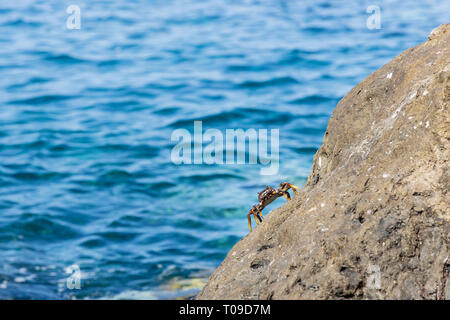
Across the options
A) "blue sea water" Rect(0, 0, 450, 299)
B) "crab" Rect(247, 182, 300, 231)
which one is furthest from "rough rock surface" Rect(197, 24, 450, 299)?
"blue sea water" Rect(0, 0, 450, 299)

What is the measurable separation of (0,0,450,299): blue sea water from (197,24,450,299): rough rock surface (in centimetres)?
351

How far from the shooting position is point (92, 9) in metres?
20.4

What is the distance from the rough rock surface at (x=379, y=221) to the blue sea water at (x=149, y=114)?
3510mm

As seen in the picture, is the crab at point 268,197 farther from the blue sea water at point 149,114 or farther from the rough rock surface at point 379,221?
the blue sea water at point 149,114

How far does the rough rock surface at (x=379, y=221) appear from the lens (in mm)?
2586

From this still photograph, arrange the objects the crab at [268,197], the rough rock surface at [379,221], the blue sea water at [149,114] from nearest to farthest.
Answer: the rough rock surface at [379,221] → the crab at [268,197] → the blue sea water at [149,114]

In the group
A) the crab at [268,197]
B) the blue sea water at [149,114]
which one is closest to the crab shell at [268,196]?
the crab at [268,197]

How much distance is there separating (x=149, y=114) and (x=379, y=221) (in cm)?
988

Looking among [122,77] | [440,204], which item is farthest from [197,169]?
[440,204]

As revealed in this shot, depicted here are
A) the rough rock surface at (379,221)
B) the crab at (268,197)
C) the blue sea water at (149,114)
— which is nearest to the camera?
the rough rock surface at (379,221)

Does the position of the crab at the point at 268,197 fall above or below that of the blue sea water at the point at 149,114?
below

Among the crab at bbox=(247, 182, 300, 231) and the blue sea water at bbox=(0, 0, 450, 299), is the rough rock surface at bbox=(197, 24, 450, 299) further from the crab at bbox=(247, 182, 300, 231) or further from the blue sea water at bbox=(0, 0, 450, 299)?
the blue sea water at bbox=(0, 0, 450, 299)

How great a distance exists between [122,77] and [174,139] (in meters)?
3.67

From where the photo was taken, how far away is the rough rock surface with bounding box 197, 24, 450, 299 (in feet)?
8.48
